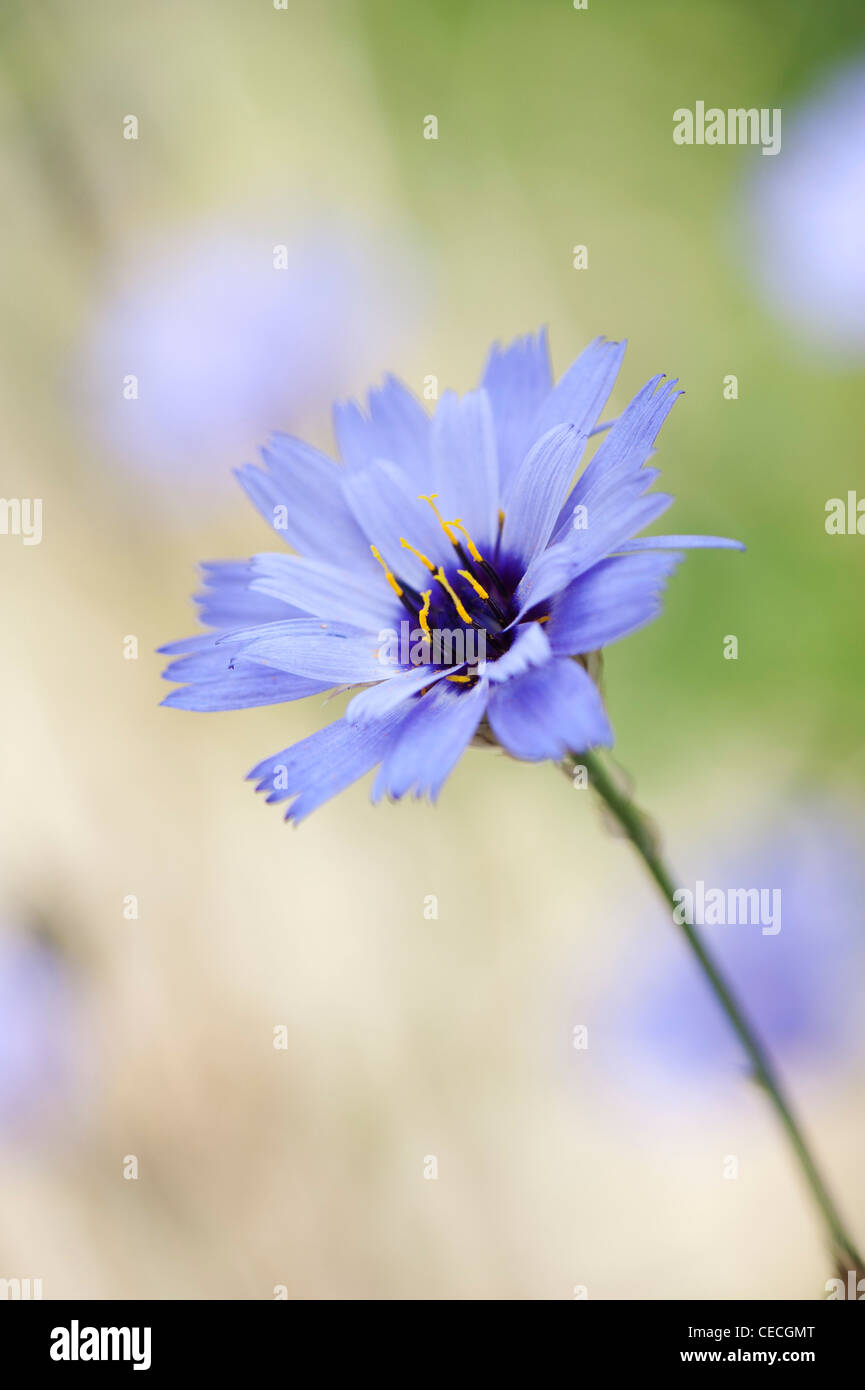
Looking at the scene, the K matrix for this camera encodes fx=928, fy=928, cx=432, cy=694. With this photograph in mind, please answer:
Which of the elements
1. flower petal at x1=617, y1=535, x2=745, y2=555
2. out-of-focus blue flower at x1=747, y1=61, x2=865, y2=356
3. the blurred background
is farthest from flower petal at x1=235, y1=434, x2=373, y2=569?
out-of-focus blue flower at x1=747, y1=61, x2=865, y2=356

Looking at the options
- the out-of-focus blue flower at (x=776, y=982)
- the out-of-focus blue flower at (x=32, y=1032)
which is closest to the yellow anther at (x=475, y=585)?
the out-of-focus blue flower at (x=776, y=982)

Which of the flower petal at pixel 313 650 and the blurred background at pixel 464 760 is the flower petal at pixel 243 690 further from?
the blurred background at pixel 464 760

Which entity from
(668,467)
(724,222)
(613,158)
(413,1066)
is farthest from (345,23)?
(413,1066)

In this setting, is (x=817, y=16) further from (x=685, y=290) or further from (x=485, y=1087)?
(x=485, y=1087)

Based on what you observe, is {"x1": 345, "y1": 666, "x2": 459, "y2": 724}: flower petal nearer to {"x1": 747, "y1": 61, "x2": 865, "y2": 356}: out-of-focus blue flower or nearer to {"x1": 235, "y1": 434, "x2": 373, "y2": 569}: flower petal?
{"x1": 235, "y1": 434, "x2": 373, "y2": 569}: flower petal

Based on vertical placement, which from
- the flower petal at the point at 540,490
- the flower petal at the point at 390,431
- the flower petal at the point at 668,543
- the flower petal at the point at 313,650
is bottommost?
the flower petal at the point at 313,650

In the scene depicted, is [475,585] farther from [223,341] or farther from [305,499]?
[223,341]
